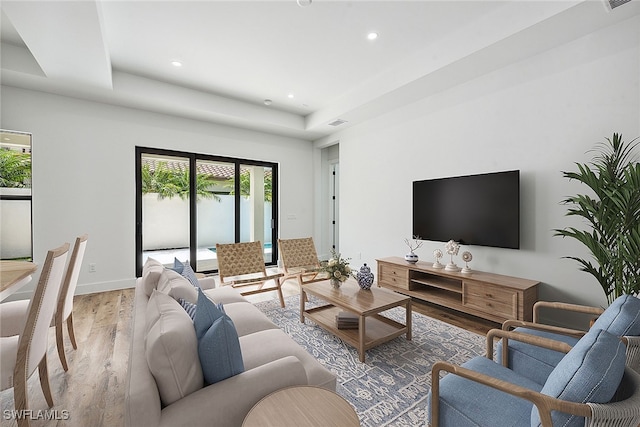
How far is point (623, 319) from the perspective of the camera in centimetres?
124

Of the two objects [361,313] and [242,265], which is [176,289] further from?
[242,265]

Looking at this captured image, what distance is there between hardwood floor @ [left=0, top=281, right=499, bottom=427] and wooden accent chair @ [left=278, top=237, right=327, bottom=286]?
1.51 meters

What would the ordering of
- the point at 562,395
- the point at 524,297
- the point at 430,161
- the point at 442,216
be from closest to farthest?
the point at 562,395 → the point at 524,297 → the point at 442,216 → the point at 430,161

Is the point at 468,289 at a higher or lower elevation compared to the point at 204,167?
lower

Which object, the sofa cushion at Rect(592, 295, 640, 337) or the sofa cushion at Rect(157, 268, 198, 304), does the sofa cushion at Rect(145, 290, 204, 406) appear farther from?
the sofa cushion at Rect(592, 295, 640, 337)

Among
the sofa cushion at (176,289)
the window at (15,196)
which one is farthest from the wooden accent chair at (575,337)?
the window at (15,196)

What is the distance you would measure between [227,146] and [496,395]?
17.1ft

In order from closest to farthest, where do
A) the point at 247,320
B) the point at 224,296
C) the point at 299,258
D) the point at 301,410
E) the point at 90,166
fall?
the point at 301,410 < the point at 247,320 < the point at 224,296 < the point at 90,166 < the point at 299,258

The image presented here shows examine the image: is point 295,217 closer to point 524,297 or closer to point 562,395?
point 524,297

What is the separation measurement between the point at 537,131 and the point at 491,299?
188 centimetres

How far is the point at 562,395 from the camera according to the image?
0.95m

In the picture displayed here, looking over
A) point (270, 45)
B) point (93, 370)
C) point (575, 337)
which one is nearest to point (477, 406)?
point (575, 337)

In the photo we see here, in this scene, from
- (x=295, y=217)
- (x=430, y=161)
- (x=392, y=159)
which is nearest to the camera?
(x=430, y=161)

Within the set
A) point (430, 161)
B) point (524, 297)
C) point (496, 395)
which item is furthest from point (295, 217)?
point (496, 395)
